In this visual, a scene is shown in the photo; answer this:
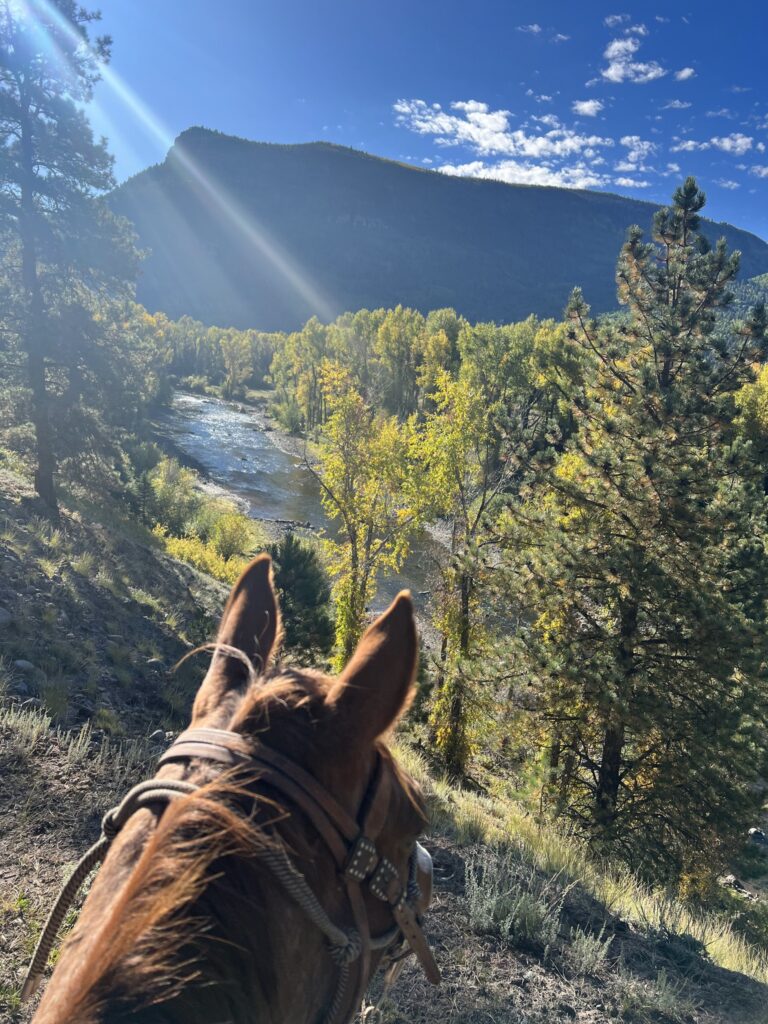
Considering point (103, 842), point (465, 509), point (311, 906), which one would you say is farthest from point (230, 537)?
point (311, 906)

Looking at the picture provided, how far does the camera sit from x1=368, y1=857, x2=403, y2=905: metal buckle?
4.36 feet

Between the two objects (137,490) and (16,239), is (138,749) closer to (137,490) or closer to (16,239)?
(16,239)

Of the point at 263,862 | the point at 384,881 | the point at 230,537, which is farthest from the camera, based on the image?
the point at 230,537

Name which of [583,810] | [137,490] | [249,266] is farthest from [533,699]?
[249,266]

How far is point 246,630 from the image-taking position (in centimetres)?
159

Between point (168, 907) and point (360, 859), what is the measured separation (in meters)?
0.49

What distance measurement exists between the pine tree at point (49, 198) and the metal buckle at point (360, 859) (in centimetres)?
1405

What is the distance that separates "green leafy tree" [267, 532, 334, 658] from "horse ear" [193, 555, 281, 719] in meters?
10.1

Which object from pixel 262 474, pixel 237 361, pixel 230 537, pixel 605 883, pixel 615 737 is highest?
pixel 237 361

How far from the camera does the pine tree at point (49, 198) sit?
11.6m

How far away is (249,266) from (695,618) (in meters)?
211

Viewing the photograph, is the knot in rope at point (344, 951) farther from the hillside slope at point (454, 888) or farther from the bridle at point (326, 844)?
the hillside slope at point (454, 888)

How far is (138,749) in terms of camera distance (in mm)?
4926

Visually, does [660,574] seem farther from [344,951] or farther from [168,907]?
[168,907]
